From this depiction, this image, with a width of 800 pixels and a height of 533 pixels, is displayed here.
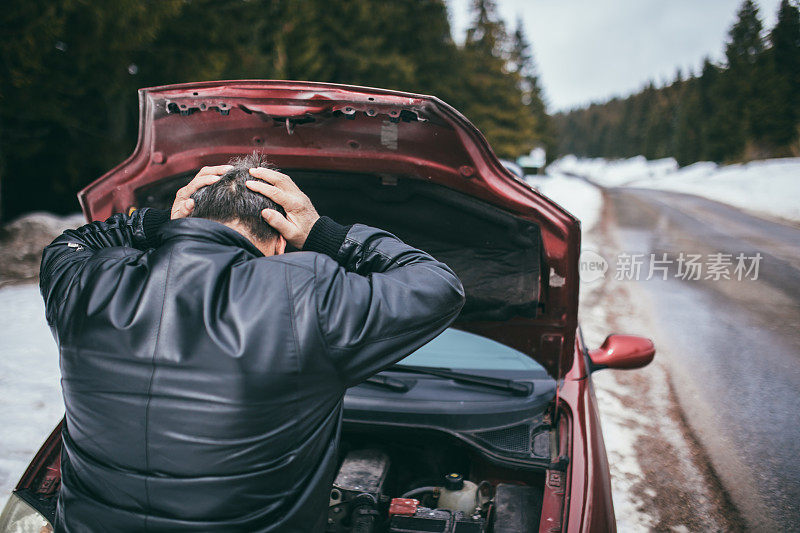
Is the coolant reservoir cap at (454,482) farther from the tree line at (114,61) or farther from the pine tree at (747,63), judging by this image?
the pine tree at (747,63)

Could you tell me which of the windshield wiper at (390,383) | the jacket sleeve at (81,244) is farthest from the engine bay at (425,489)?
the jacket sleeve at (81,244)

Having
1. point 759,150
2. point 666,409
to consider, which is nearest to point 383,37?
point 759,150

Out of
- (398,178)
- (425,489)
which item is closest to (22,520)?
(425,489)

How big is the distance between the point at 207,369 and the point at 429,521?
46.5 inches

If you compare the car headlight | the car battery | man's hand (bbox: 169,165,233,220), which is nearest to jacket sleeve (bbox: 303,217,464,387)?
man's hand (bbox: 169,165,233,220)

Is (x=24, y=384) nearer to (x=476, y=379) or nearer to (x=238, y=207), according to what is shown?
(x=476, y=379)

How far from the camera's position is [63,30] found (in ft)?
21.1

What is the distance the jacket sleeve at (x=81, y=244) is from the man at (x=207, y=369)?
0.01m

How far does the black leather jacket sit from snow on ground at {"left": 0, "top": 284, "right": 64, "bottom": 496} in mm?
2618

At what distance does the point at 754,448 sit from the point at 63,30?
8.47 m

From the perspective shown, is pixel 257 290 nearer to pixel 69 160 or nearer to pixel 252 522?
pixel 252 522

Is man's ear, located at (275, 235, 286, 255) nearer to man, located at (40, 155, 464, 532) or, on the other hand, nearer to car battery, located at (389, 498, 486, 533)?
man, located at (40, 155, 464, 532)

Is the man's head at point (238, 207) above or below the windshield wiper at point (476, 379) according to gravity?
above

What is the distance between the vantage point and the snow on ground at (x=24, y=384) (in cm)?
351
